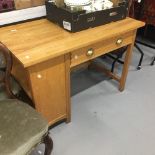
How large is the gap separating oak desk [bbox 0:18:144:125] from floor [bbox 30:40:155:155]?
19 centimetres

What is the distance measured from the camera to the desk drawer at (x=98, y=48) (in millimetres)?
1333

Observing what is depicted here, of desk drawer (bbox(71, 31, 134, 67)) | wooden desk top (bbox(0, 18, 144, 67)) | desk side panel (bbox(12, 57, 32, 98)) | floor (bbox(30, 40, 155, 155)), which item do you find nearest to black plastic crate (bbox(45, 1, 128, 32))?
wooden desk top (bbox(0, 18, 144, 67))

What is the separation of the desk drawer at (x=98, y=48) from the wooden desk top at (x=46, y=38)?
0.22 feet

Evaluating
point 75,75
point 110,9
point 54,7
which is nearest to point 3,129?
point 54,7

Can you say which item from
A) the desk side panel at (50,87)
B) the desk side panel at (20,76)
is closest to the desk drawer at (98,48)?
the desk side panel at (50,87)

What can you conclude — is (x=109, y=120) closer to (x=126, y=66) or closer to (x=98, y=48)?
(x=126, y=66)

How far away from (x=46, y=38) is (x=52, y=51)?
0.61ft

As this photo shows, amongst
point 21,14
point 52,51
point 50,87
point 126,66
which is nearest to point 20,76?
point 50,87

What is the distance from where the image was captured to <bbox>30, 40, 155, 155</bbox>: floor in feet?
4.95

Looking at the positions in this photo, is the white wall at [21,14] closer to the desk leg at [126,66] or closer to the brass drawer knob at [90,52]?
the brass drawer knob at [90,52]

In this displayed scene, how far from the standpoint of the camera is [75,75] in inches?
88.4

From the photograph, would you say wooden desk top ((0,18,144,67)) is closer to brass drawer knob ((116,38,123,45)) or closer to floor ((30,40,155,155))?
brass drawer knob ((116,38,123,45))

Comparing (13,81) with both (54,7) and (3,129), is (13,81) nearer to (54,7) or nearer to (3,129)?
(3,129)

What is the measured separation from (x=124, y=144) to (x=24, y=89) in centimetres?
83
